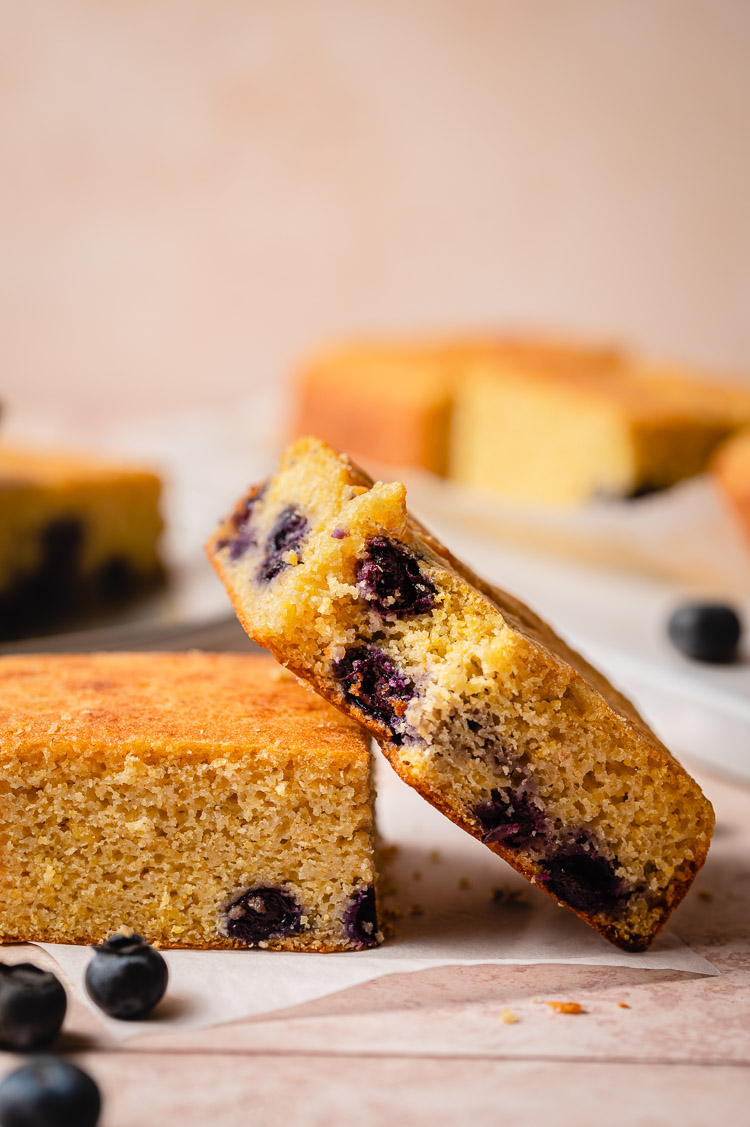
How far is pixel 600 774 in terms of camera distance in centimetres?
205

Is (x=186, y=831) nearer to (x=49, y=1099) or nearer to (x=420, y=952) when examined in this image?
(x=420, y=952)

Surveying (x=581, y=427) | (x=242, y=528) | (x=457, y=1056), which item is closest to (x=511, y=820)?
(x=457, y=1056)

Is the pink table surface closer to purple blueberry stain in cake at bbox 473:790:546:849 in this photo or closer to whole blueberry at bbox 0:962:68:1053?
whole blueberry at bbox 0:962:68:1053

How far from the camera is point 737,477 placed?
4488 millimetres

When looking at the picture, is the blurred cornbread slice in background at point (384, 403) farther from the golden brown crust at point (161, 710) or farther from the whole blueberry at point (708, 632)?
the golden brown crust at point (161, 710)

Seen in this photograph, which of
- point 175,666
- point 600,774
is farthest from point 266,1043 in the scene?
point 175,666

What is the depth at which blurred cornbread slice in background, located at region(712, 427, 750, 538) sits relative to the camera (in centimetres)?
442

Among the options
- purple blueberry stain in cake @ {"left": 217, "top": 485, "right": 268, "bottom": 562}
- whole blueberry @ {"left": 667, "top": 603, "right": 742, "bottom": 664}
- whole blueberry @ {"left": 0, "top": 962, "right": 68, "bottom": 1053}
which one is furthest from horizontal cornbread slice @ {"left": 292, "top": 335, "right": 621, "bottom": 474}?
whole blueberry @ {"left": 0, "top": 962, "right": 68, "bottom": 1053}

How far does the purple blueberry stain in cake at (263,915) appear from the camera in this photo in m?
2.09

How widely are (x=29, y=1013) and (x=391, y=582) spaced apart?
83 cm

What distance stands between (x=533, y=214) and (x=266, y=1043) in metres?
6.81

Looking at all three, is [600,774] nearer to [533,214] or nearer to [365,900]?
[365,900]

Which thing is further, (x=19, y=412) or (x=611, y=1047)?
(x=19, y=412)

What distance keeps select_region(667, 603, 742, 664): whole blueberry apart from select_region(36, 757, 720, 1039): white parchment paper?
116 centimetres
